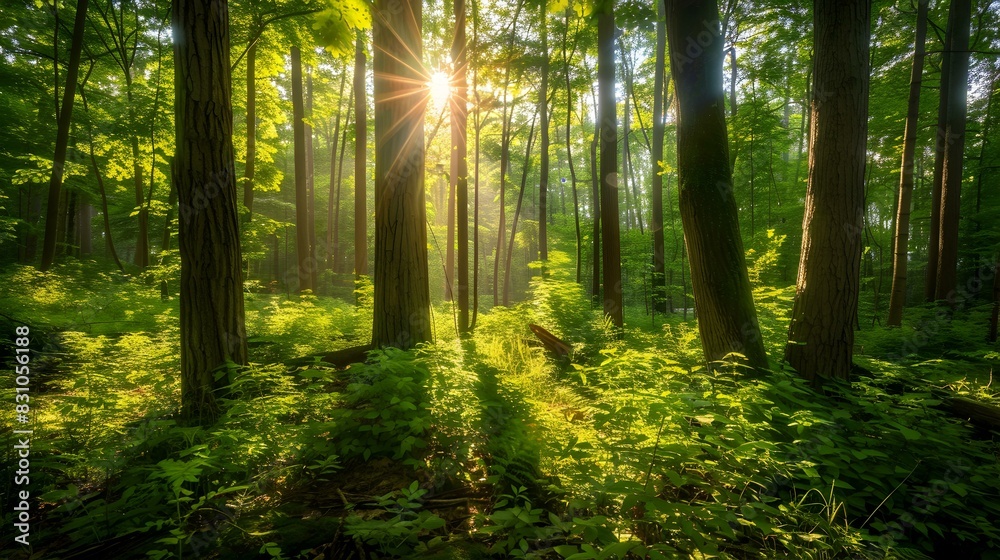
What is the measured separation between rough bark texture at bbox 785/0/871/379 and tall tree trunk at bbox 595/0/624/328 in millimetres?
4084

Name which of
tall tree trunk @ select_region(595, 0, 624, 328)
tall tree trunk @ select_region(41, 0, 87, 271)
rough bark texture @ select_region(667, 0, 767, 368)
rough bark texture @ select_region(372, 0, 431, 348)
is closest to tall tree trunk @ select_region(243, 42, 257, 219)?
tall tree trunk @ select_region(41, 0, 87, 271)

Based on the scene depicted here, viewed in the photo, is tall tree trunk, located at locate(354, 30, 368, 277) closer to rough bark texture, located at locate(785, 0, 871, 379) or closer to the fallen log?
Result: the fallen log

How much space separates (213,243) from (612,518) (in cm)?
389

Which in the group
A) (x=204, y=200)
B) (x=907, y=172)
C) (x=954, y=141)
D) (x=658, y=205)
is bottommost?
(x=204, y=200)

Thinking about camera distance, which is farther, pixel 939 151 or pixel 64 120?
pixel 939 151

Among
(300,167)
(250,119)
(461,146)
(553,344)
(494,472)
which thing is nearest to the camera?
(494,472)

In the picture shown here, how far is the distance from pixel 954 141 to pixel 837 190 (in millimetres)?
9129

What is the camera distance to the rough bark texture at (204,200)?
318 centimetres

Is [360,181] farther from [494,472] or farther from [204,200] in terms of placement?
[494,472]

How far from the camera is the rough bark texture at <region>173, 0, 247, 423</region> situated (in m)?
3.18

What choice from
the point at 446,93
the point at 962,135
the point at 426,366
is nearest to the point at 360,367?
the point at 426,366

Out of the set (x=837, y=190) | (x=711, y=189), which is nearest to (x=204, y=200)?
(x=711, y=189)

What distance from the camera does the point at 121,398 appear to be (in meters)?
3.20

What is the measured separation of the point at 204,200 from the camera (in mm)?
3271
